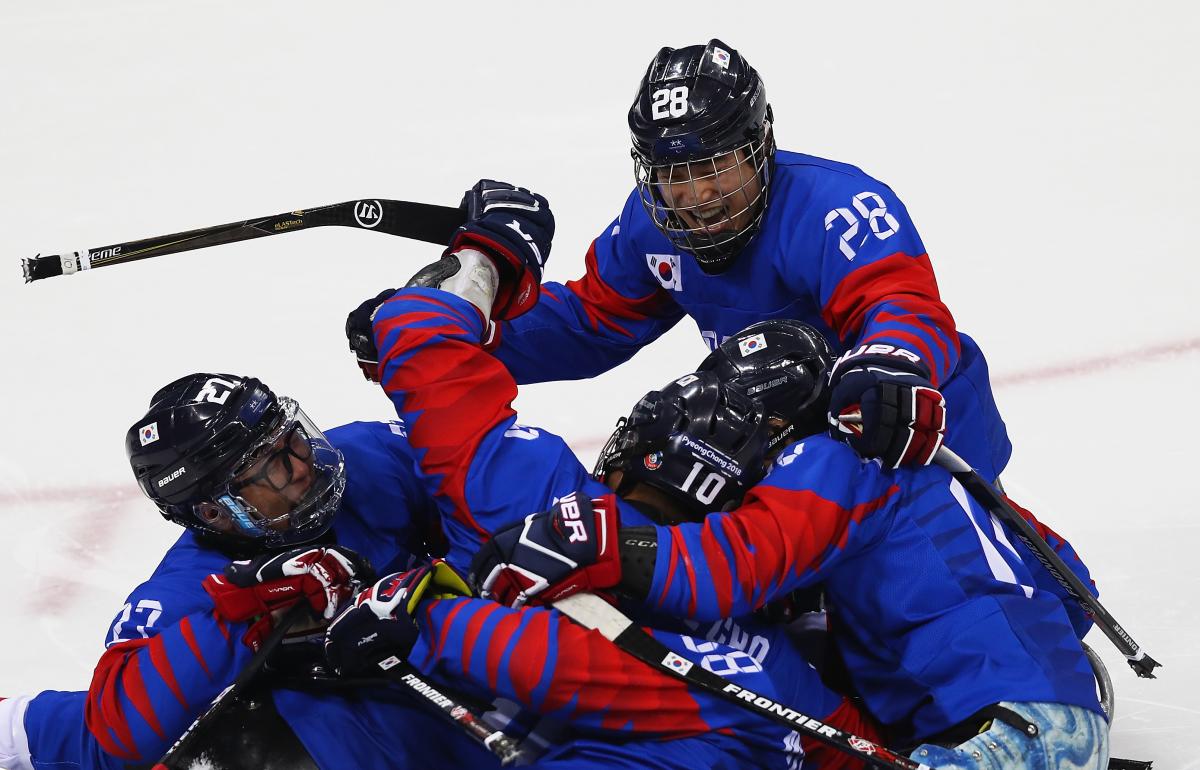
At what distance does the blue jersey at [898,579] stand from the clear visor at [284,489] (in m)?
0.80

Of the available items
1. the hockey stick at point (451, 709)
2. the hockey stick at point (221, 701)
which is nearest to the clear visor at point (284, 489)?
the hockey stick at point (221, 701)

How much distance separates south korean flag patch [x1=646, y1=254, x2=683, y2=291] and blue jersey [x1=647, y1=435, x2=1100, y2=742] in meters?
1.08

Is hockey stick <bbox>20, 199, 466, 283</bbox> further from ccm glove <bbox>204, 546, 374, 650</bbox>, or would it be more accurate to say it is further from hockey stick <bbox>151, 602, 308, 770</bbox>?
hockey stick <bbox>151, 602, 308, 770</bbox>

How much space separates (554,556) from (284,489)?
721 millimetres

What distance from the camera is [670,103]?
3541mm

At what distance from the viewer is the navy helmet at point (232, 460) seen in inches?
122

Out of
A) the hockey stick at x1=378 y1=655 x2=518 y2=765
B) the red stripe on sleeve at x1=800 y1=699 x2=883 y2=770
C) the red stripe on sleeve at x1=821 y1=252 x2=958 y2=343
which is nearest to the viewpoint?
the hockey stick at x1=378 y1=655 x2=518 y2=765

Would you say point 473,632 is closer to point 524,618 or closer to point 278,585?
point 524,618

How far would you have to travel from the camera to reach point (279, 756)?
293 centimetres

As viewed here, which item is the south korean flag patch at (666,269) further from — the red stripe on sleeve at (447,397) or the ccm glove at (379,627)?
the ccm glove at (379,627)

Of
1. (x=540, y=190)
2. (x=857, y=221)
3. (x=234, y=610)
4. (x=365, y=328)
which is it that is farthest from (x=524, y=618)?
(x=540, y=190)

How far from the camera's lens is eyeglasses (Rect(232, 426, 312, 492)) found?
3.13 metres

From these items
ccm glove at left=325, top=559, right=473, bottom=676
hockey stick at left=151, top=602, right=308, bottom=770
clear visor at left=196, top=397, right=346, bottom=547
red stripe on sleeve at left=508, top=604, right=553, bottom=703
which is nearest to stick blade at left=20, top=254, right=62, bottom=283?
clear visor at left=196, top=397, right=346, bottom=547

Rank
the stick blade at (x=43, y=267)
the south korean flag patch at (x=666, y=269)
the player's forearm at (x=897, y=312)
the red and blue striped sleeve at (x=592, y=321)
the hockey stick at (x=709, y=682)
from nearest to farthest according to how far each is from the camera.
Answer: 1. the hockey stick at (x=709, y=682)
2. the player's forearm at (x=897, y=312)
3. the stick blade at (x=43, y=267)
4. the south korean flag patch at (x=666, y=269)
5. the red and blue striped sleeve at (x=592, y=321)
